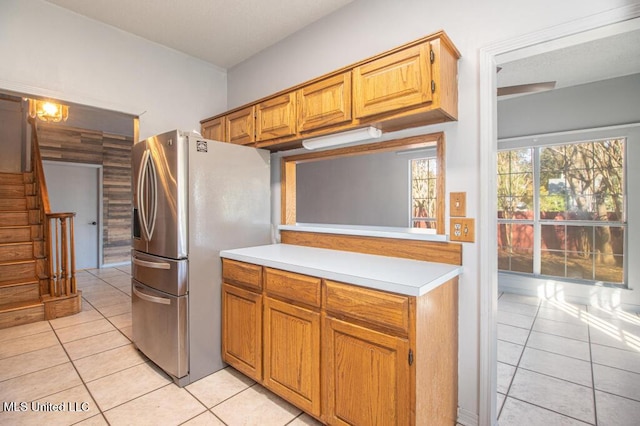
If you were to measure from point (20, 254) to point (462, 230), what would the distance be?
15.5 feet

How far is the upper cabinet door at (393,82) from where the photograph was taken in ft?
5.01

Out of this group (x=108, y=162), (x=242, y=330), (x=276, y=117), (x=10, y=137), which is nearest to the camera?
(x=242, y=330)

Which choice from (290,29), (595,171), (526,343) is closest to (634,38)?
(595,171)

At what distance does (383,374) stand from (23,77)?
3143mm

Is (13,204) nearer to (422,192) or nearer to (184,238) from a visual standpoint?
(184,238)

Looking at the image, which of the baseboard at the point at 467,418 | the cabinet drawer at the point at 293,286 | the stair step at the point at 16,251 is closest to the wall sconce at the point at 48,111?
the stair step at the point at 16,251

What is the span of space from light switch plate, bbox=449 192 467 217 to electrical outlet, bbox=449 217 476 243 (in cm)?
3

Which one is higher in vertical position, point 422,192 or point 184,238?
point 422,192

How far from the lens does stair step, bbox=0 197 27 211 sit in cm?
392

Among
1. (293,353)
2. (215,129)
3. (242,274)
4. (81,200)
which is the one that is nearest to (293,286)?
(293,353)

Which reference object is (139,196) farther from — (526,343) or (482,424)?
(526,343)

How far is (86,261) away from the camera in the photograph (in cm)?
575

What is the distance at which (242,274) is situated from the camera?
2.05 meters

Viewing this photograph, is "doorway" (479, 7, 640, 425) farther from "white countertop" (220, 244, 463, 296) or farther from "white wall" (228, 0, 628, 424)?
"white countertop" (220, 244, 463, 296)
